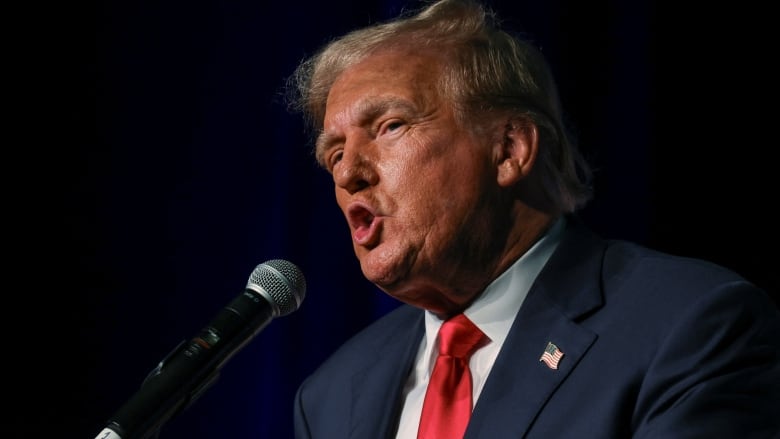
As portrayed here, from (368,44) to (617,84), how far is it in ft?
2.73

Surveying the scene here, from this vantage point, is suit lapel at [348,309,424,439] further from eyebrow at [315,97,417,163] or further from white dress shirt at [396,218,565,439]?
eyebrow at [315,97,417,163]

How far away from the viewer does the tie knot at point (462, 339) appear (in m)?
2.24

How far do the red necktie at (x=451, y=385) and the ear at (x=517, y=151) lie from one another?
367mm

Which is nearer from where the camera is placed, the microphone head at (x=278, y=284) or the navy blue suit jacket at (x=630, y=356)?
the navy blue suit jacket at (x=630, y=356)

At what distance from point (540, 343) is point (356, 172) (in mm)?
585

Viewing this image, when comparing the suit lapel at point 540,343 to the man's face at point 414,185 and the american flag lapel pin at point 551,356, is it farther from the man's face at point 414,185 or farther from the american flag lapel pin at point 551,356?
the man's face at point 414,185

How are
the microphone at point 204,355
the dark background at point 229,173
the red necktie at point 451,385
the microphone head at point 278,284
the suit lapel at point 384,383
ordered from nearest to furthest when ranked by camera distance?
the microphone at point 204,355, the microphone head at point 278,284, the red necktie at point 451,385, the suit lapel at point 384,383, the dark background at point 229,173

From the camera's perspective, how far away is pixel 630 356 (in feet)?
6.15

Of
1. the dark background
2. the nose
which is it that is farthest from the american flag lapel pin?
the dark background

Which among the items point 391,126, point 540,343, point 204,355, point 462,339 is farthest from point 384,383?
point 204,355

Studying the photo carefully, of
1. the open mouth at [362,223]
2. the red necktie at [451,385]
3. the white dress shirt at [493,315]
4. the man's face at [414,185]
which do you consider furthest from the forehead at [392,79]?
the red necktie at [451,385]

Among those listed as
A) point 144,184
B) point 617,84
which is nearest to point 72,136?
point 144,184

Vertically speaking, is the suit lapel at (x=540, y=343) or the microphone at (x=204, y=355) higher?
the microphone at (x=204, y=355)

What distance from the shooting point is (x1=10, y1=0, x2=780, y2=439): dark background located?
2750 millimetres
